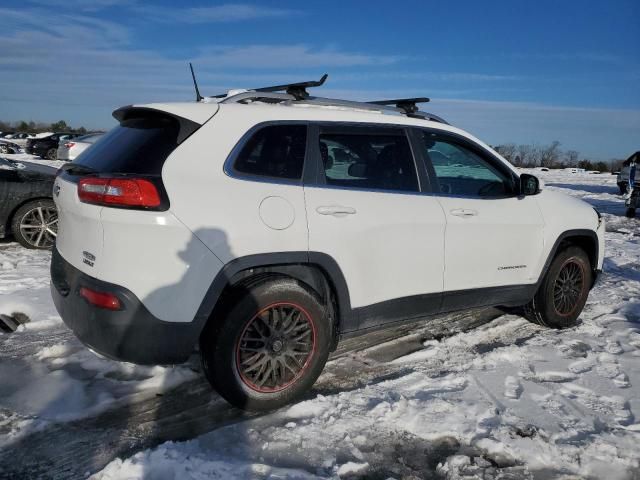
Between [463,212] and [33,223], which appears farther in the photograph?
[33,223]

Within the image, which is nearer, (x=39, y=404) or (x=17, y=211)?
(x=39, y=404)

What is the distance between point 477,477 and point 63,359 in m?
2.98

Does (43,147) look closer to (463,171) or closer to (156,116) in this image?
(156,116)

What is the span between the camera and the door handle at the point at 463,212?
12.8ft

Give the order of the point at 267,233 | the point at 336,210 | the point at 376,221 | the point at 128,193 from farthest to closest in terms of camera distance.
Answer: the point at 376,221
the point at 336,210
the point at 267,233
the point at 128,193

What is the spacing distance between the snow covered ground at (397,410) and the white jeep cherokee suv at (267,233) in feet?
1.25

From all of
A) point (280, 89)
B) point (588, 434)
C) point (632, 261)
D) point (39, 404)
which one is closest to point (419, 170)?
point (280, 89)

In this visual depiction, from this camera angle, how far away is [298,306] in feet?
10.5

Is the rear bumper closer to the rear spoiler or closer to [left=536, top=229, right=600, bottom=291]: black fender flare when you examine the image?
the rear spoiler

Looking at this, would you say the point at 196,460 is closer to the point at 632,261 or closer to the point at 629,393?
the point at 629,393

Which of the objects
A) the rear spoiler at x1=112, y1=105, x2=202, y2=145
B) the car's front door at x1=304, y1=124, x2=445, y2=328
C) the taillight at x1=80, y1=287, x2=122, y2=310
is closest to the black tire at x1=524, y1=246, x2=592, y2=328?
the car's front door at x1=304, y1=124, x2=445, y2=328

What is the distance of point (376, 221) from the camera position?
3457 mm

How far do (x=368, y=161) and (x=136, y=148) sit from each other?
5.02ft

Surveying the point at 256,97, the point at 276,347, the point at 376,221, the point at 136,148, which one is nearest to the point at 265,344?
the point at 276,347
